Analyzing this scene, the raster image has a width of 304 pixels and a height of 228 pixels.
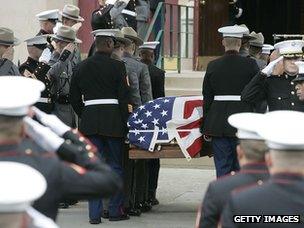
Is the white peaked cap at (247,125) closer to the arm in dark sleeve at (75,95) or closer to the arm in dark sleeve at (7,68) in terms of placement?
the arm in dark sleeve at (7,68)

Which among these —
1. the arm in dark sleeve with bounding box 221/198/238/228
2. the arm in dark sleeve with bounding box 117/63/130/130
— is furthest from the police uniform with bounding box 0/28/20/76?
the arm in dark sleeve with bounding box 221/198/238/228

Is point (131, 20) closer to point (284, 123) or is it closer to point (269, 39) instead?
point (269, 39)

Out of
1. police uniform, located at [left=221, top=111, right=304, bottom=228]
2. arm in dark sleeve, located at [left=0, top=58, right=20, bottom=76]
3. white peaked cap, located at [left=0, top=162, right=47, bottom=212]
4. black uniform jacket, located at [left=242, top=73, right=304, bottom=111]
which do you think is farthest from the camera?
arm in dark sleeve, located at [left=0, top=58, right=20, bottom=76]

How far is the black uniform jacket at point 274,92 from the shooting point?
925 cm

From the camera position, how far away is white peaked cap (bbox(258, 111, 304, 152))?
13.1 ft

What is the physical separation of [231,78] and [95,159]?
230 inches

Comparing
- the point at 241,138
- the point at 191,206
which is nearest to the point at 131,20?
the point at 191,206

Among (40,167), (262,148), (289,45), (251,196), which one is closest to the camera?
(251,196)

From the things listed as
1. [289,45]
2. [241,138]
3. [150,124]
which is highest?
[241,138]

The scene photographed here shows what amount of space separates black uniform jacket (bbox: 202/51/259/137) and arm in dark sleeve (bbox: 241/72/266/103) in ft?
1.32

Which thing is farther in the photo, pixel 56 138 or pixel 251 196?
pixel 56 138

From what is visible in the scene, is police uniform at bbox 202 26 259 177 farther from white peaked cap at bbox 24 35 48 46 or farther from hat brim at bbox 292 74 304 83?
white peaked cap at bbox 24 35 48 46

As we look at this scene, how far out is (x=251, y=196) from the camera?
13.3 feet

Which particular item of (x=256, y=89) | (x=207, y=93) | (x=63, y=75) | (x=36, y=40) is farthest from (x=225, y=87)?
(x=36, y=40)
